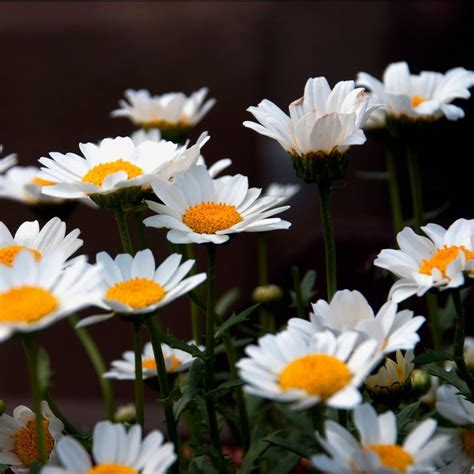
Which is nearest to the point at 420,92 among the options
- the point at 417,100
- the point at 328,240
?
the point at 417,100

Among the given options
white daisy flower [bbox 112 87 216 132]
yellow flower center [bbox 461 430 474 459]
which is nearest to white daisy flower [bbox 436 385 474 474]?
yellow flower center [bbox 461 430 474 459]

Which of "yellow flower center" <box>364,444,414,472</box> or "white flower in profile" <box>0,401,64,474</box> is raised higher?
"yellow flower center" <box>364,444,414,472</box>

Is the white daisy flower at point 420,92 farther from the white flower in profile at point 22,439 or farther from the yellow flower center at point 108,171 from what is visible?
the white flower in profile at point 22,439

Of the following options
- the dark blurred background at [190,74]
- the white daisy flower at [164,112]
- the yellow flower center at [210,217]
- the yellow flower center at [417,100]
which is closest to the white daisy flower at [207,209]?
the yellow flower center at [210,217]

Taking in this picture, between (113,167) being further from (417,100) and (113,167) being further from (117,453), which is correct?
(417,100)

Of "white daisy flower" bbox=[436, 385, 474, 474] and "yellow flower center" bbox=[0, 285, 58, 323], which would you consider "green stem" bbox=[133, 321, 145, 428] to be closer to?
"yellow flower center" bbox=[0, 285, 58, 323]

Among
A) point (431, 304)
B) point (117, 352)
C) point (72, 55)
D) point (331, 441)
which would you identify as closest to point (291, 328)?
point (331, 441)

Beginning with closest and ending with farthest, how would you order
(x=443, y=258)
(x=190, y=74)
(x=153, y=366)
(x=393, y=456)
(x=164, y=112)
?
(x=393, y=456)
(x=443, y=258)
(x=153, y=366)
(x=164, y=112)
(x=190, y=74)
